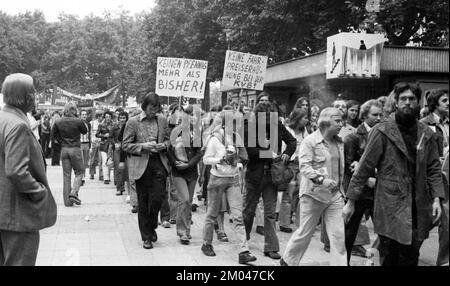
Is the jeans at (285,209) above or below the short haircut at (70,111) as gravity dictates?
below

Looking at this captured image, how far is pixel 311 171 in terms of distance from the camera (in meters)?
5.52

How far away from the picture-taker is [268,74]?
64.5 feet

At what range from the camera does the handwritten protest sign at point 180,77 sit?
11.2m

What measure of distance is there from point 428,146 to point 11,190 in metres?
3.33

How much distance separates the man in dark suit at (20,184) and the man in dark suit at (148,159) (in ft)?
10.0

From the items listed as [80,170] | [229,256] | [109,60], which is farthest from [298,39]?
[109,60]

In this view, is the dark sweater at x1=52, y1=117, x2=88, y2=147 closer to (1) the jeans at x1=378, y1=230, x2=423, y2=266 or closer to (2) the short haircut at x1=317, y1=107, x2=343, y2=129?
(2) the short haircut at x1=317, y1=107, x2=343, y2=129

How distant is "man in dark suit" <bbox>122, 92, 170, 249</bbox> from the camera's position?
7.38 meters

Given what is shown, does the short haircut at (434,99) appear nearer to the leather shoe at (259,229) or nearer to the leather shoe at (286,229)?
the leather shoe at (286,229)

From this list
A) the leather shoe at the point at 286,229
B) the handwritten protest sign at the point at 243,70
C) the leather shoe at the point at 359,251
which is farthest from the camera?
the handwritten protest sign at the point at 243,70

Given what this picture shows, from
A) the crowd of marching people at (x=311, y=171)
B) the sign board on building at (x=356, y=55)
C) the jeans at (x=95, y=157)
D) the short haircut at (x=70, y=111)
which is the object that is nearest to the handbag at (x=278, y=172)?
the crowd of marching people at (x=311, y=171)

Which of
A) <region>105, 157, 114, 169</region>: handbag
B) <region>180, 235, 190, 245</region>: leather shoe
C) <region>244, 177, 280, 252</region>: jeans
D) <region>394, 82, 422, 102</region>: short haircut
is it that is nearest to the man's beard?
<region>394, 82, 422, 102</region>: short haircut

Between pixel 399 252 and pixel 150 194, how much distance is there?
12.6 ft
